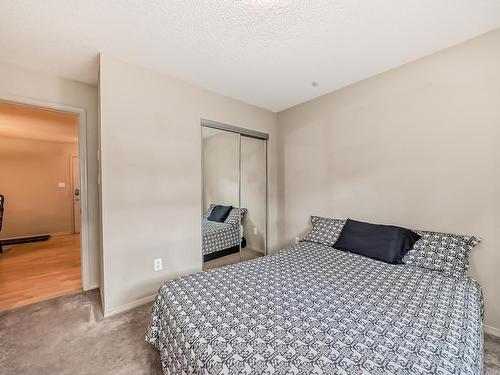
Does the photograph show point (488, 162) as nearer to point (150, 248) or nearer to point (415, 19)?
point (415, 19)

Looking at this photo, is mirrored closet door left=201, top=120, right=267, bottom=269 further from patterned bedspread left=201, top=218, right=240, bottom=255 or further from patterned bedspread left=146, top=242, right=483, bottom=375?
patterned bedspread left=146, top=242, right=483, bottom=375

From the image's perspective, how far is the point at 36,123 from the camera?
12.4ft

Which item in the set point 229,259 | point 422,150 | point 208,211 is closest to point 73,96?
point 208,211

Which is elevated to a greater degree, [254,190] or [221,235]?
[254,190]

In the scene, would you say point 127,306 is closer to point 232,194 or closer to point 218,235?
point 218,235

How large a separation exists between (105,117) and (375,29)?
7.80 ft

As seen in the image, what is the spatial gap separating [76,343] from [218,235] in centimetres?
166

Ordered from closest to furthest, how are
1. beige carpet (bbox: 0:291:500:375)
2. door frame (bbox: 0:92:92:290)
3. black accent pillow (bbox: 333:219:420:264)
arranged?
beige carpet (bbox: 0:291:500:375)
black accent pillow (bbox: 333:219:420:264)
door frame (bbox: 0:92:92:290)

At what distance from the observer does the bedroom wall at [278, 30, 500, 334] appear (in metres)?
1.81

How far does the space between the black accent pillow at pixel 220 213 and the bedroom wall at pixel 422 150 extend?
45.1 inches

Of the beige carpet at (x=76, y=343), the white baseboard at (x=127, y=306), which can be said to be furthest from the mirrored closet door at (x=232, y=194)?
the beige carpet at (x=76, y=343)

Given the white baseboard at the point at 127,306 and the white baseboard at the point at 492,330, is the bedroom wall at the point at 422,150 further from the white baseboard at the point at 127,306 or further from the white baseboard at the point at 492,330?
the white baseboard at the point at 127,306

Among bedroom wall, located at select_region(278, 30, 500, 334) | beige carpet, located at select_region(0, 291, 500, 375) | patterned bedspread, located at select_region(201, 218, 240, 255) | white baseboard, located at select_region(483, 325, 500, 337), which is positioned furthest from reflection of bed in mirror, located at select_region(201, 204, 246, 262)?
white baseboard, located at select_region(483, 325, 500, 337)

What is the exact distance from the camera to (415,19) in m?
1.65
